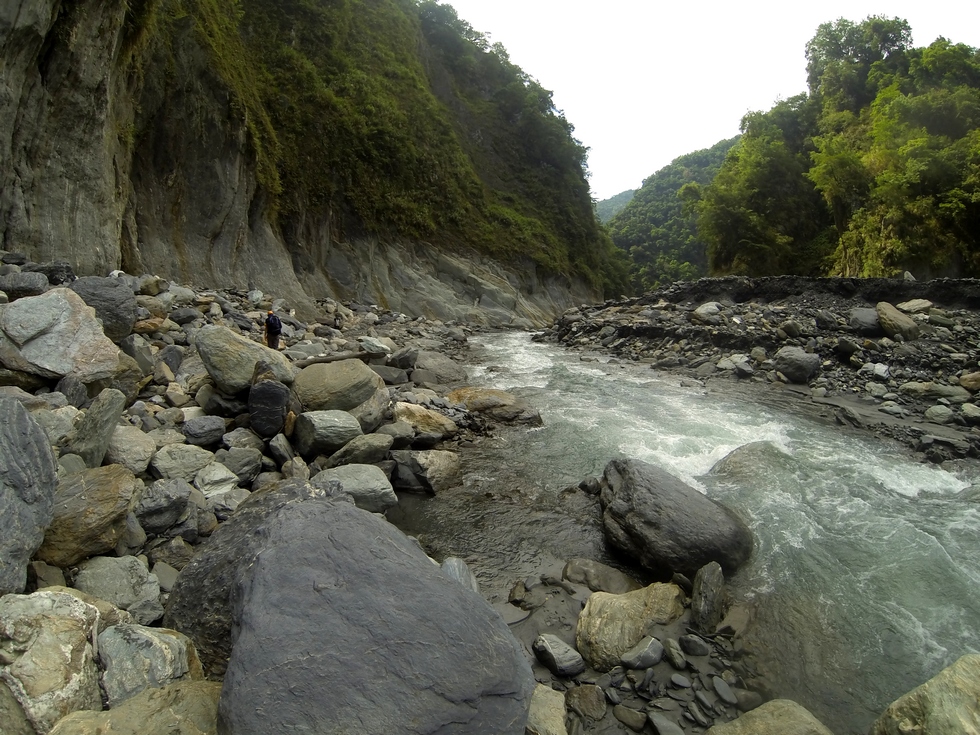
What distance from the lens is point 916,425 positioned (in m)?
8.84

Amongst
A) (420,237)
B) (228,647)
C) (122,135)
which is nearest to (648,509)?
(228,647)

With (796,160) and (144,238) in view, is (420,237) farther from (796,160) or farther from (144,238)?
(796,160)

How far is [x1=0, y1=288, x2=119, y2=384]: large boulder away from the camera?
206 inches

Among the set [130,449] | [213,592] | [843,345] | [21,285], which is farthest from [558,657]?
[843,345]

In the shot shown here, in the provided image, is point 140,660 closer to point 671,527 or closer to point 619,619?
point 619,619

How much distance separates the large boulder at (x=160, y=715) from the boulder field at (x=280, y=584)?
0.01 meters

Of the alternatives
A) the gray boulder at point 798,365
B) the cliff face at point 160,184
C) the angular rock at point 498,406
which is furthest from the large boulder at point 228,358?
the gray boulder at point 798,365

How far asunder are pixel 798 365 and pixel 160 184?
1905cm

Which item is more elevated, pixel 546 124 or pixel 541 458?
pixel 546 124

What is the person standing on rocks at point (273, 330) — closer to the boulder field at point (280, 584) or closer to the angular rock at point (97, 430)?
the boulder field at point (280, 584)

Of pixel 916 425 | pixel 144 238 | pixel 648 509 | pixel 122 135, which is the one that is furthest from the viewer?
pixel 144 238

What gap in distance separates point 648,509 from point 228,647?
3965 millimetres

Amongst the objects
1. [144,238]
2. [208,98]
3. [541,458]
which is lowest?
[541,458]

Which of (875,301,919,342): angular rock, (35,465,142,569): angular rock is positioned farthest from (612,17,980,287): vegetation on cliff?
(35,465,142,569): angular rock
